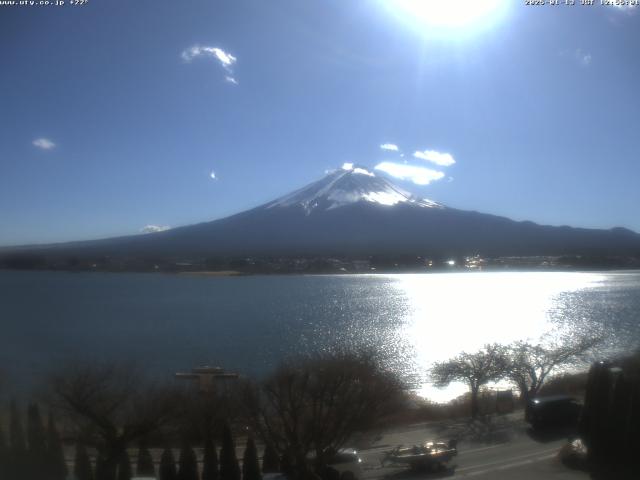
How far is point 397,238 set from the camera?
41.0 m

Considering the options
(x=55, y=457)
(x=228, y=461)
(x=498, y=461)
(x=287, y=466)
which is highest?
(x=55, y=457)

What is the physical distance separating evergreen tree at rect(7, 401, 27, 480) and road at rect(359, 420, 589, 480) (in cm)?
245

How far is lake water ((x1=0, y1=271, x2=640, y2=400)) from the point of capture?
9.23 m

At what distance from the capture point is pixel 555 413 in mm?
5695

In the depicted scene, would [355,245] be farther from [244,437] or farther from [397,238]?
[244,437]

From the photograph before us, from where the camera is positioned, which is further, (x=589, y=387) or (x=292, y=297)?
(x=292, y=297)

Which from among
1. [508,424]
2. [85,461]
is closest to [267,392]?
[85,461]

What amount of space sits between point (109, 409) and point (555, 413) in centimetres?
401

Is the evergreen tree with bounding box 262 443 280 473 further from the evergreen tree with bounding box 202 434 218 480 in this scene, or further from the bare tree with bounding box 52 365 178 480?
the bare tree with bounding box 52 365 178 480

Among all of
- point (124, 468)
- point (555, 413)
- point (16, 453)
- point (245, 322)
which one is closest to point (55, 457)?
point (16, 453)

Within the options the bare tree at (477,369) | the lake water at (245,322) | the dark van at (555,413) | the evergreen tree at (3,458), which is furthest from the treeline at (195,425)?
the bare tree at (477,369)

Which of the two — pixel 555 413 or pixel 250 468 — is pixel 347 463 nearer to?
pixel 250 468

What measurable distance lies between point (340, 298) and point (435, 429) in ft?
54.5

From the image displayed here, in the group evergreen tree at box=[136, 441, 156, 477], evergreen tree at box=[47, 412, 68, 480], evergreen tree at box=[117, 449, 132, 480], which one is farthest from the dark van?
evergreen tree at box=[47, 412, 68, 480]
